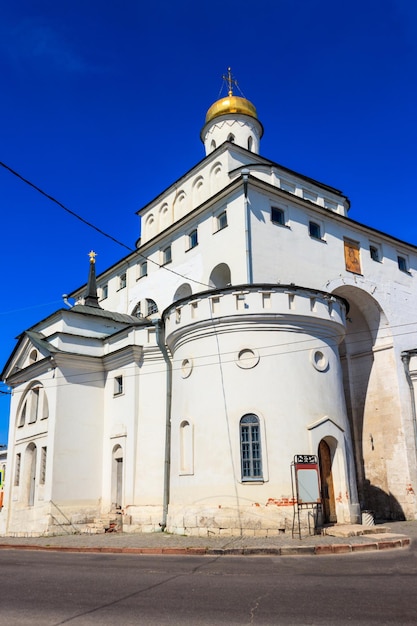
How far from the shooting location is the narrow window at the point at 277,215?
22344 mm

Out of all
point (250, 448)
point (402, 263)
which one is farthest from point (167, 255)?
point (250, 448)

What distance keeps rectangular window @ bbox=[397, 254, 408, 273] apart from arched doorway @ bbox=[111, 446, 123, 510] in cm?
1601

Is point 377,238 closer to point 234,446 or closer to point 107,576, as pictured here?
point 234,446

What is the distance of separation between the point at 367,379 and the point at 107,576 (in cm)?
1858

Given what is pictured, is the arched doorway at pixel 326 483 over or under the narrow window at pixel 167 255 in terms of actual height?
under

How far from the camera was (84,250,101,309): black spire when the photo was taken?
28750mm

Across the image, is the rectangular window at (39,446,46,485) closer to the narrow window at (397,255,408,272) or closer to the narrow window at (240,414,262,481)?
the narrow window at (240,414,262,481)

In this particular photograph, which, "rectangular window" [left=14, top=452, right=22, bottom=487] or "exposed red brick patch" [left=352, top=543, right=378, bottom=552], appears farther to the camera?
"rectangular window" [left=14, top=452, right=22, bottom=487]

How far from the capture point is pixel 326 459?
58.9 feet

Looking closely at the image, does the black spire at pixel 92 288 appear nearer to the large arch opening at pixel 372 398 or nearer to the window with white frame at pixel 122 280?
the window with white frame at pixel 122 280

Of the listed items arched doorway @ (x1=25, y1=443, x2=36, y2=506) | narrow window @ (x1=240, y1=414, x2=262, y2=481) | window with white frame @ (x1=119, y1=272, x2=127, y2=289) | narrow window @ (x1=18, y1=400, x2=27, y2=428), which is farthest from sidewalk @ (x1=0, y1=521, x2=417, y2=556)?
window with white frame @ (x1=119, y1=272, x2=127, y2=289)

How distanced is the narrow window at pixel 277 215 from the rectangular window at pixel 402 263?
320 inches

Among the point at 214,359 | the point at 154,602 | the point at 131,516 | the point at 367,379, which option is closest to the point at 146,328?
the point at 214,359

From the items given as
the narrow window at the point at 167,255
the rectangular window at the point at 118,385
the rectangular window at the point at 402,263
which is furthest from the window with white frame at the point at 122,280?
the rectangular window at the point at 402,263
